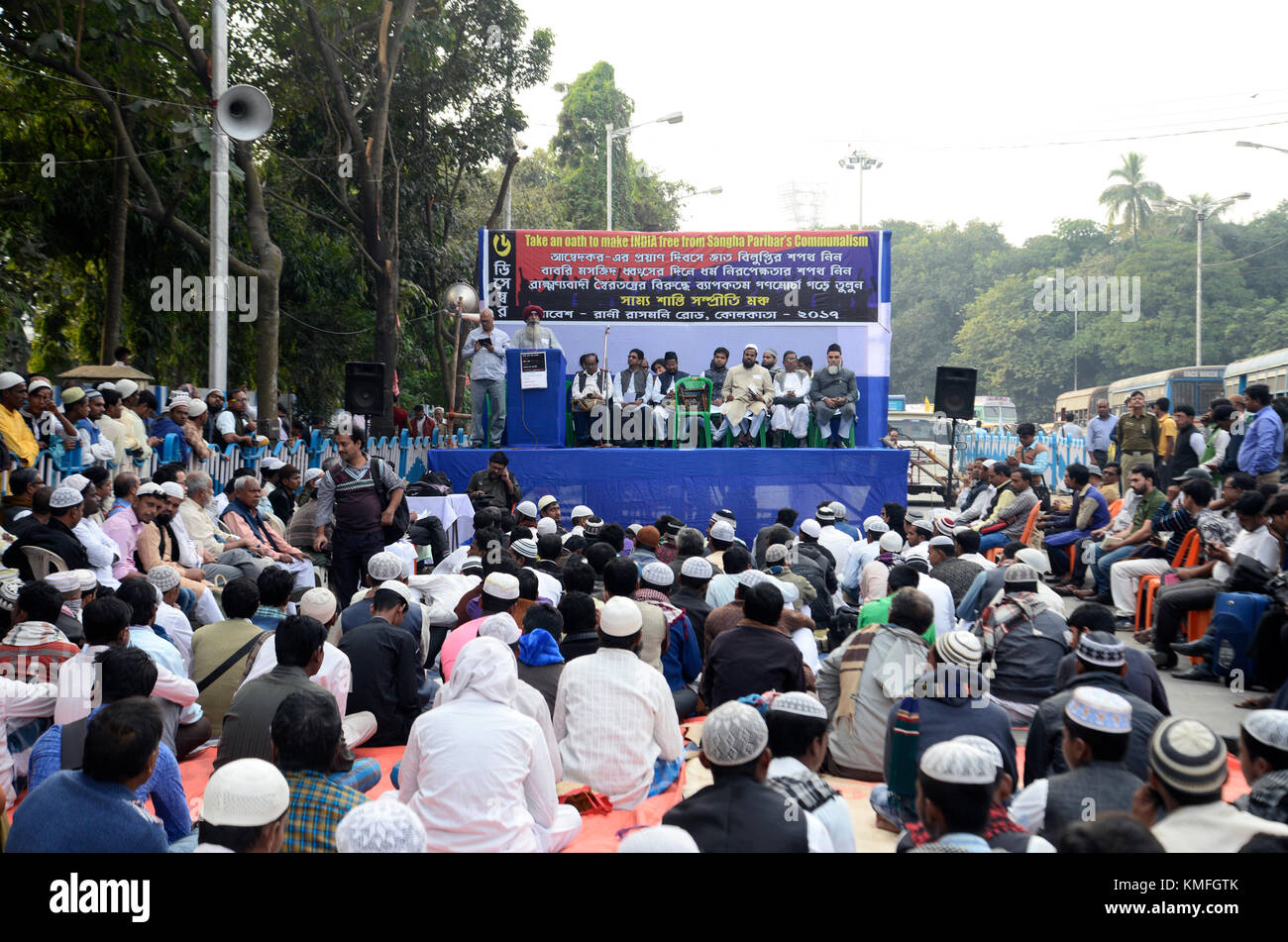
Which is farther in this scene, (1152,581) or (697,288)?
(697,288)

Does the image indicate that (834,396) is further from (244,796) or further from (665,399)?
(244,796)

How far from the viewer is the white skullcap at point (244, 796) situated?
2.93 meters

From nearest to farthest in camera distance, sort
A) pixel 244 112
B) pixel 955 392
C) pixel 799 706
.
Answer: pixel 799 706
pixel 244 112
pixel 955 392

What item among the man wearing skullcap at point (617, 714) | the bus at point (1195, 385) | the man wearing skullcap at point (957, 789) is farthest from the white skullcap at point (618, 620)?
the bus at point (1195, 385)

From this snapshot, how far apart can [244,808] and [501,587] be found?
3024mm

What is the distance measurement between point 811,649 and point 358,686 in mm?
2823

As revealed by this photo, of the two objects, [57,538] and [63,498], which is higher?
[63,498]

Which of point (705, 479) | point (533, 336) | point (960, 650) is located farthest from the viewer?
point (533, 336)

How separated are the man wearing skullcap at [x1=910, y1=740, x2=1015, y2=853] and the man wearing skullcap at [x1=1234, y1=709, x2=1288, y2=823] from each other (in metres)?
0.97

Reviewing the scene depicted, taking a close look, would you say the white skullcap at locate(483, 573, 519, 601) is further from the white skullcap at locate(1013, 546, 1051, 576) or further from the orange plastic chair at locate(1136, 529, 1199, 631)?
the orange plastic chair at locate(1136, 529, 1199, 631)

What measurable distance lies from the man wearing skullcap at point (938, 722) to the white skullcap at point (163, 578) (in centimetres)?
407

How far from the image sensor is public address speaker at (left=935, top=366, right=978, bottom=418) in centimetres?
1513

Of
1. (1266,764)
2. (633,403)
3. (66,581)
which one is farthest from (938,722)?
(633,403)

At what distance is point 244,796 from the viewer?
115 inches
